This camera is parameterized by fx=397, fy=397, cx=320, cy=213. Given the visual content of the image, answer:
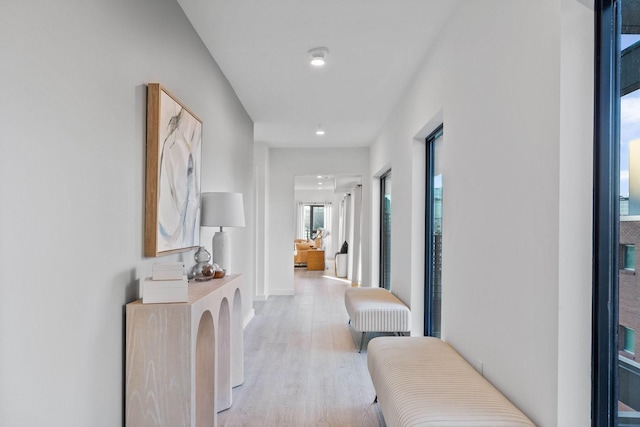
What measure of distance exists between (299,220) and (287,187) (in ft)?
24.7

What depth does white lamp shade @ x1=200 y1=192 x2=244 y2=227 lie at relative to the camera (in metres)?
2.86

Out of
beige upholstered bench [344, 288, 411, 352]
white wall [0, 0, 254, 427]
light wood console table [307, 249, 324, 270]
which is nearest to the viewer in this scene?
white wall [0, 0, 254, 427]

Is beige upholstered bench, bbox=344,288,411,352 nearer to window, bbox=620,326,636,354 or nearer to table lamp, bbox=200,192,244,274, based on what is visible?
table lamp, bbox=200,192,244,274

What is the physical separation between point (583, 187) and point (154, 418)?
2013 millimetres

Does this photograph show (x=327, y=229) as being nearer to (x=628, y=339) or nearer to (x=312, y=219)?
(x=312, y=219)

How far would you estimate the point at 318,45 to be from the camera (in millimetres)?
2996

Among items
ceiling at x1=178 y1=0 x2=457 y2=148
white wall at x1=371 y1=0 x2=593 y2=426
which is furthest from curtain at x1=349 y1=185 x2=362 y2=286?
white wall at x1=371 y1=0 x2=593 y2=426

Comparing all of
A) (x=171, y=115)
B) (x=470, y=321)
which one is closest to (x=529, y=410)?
(x=470, y=321)

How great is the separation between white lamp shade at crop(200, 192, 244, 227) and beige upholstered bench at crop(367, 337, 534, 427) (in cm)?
135

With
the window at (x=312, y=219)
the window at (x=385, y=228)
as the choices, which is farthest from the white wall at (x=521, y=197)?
the window at (x=312, y=219)

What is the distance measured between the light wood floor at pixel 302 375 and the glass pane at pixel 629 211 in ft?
5.30

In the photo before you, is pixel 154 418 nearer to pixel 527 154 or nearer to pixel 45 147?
pixel 45 147

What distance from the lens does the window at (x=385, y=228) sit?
6.05 meters

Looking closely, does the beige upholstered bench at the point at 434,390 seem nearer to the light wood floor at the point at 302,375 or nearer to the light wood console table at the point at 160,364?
the light wood floor at the point at 302,375
